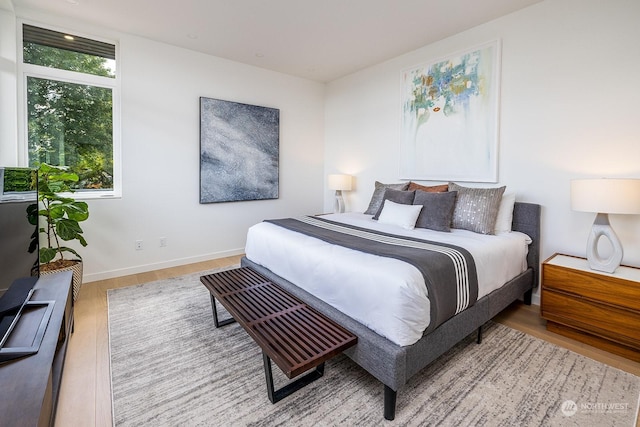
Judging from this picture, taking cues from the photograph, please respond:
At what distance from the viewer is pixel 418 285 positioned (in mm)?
1621

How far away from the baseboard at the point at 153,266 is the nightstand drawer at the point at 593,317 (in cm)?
368

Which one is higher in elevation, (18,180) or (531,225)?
(18,180)

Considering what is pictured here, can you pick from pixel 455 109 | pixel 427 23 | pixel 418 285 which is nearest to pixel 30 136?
pixel 418 285

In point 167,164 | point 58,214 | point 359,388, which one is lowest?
point 359,388

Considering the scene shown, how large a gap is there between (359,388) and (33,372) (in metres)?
1.50

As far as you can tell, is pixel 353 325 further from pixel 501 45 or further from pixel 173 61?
pixel 173 61

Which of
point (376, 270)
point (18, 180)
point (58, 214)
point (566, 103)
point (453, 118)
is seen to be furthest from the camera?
point (453, 118)

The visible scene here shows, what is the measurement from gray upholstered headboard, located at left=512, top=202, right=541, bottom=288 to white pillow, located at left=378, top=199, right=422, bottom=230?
917mm

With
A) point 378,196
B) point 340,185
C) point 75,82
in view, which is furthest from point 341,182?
point 75,82

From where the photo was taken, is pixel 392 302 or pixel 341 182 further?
pixel 341 182

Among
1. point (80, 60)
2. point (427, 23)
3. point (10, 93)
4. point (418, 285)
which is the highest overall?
point (427, 23)

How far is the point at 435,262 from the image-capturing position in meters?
1.84

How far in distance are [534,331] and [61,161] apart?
4.76 metres

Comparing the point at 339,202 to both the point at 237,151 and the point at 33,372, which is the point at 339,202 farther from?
the point at 33,372
